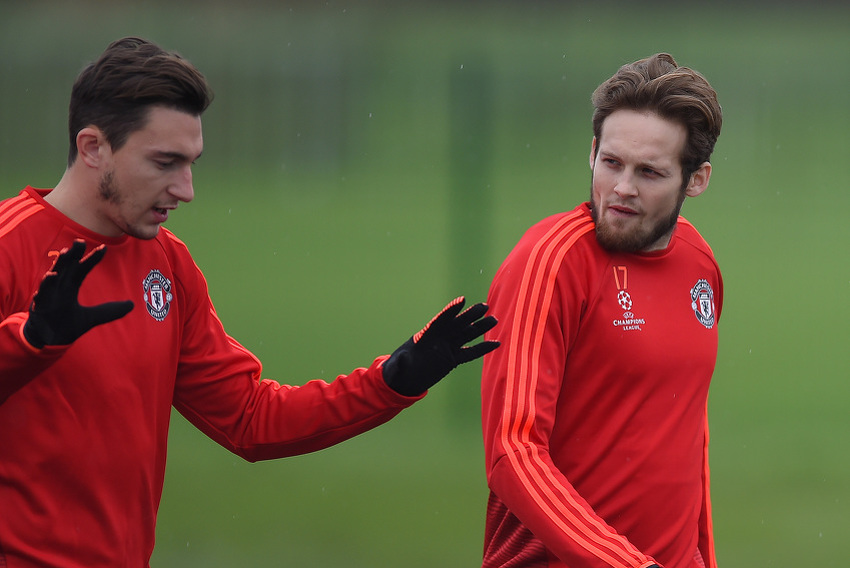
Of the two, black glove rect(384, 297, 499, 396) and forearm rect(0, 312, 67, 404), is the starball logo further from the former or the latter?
forearm rect(0, 312, 67, 404)

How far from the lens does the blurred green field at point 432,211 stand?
455 centimetres

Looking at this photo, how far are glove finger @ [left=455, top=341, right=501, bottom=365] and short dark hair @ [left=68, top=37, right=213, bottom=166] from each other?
0.68 m

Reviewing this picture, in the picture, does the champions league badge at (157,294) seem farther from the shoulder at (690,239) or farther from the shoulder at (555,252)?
the shoulder at (690,239)

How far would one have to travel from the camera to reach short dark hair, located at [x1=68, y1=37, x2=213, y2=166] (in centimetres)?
203

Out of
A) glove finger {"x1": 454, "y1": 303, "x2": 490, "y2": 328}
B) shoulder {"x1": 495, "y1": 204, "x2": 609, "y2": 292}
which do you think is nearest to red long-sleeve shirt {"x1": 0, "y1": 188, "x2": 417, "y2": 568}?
glove finger {"x1": 454, "y1": 303, "x2": 490, "y2": 328}

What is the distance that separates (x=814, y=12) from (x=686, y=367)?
2893mm

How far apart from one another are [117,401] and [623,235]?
101cm

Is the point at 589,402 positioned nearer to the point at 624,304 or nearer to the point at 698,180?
the point at 624,304

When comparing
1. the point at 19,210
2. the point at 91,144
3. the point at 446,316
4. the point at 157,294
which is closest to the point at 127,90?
the point at 91,144

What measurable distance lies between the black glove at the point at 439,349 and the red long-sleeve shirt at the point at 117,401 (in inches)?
1.8

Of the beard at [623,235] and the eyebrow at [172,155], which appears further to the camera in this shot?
the beard at [623,235]

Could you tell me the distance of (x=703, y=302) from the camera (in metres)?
2.38

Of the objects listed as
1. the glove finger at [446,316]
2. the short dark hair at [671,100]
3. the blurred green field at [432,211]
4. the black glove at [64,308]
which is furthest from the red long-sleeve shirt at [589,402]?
the blurred green field at [432,211]

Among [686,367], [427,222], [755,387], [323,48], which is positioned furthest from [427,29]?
[686,367]
